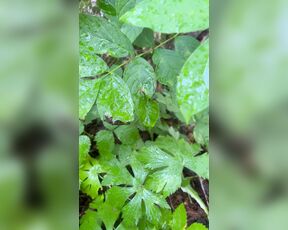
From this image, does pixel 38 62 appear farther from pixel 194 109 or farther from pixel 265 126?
pixel 265 126

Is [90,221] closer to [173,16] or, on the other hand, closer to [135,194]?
[135,194]

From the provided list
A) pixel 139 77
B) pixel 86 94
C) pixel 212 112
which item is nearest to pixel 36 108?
pixel 86 94

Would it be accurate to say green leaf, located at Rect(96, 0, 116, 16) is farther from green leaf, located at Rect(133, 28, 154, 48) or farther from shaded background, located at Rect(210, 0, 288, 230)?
shaded background, located at Rect(210, 0, 288, 230)

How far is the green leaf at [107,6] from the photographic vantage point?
2.45 feet

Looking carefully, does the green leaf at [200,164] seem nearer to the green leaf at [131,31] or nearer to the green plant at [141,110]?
the green plant at [141,110]

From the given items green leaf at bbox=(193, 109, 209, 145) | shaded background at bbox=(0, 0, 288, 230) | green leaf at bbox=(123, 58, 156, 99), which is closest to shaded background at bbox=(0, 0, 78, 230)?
shaded background at bbox=(0, 0, 288, 230)

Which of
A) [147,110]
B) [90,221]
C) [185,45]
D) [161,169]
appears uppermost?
[185,45]

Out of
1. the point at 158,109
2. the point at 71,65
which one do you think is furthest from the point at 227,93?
the point at 71,65

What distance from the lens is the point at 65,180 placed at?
0.72m

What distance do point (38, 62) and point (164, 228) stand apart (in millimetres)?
394

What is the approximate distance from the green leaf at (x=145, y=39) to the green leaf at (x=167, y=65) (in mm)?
20

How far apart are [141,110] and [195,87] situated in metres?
0.15

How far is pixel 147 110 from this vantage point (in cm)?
77

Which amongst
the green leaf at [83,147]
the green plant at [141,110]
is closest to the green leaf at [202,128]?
the green plant at [141,110]
